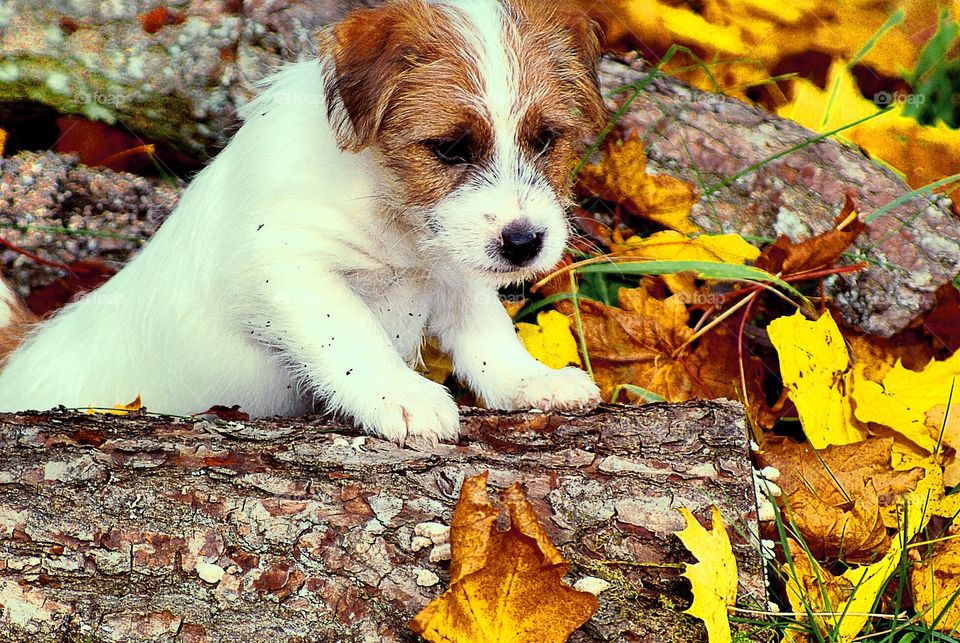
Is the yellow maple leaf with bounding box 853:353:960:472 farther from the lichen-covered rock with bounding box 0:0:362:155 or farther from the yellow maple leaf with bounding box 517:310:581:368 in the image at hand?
the lichen-covered rock with bounding box 0:0:362:155

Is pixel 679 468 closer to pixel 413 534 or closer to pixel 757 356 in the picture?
pixel 413 534

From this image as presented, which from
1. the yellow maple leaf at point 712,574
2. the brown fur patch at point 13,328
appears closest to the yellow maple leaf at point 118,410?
the brown fur patch at point 13,328

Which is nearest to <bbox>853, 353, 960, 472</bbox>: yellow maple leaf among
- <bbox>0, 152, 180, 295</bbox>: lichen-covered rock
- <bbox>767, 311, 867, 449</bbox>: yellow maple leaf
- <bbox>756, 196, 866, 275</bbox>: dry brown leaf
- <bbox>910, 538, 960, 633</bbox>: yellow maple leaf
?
<bbox>767, 311, 867, 449</bbox>: yellow maple leaf

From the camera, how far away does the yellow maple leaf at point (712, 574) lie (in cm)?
220

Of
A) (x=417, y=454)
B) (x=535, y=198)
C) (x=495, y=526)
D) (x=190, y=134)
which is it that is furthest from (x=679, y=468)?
(x=190, y=134)

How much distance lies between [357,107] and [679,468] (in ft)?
4.25

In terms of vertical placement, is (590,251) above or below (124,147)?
below

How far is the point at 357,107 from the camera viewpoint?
2.78 metres

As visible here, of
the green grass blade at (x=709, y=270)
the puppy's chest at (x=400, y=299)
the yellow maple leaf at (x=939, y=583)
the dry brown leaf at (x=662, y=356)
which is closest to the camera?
the yellow maple leaf at (x=939, y=583)

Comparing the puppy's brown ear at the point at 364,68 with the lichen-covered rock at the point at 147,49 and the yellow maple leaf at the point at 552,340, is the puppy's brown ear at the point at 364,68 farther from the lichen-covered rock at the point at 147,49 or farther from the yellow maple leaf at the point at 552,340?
the lichen-covered rock at the point at 147,49

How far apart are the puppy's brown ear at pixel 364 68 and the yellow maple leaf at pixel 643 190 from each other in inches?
56.6

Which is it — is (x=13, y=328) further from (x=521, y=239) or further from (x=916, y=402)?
(x=916, y=402)

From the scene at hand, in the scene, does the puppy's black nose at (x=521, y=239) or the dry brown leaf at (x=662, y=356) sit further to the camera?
the dry brown leaf at (x=662, y=356)

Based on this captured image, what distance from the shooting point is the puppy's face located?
109 inches
